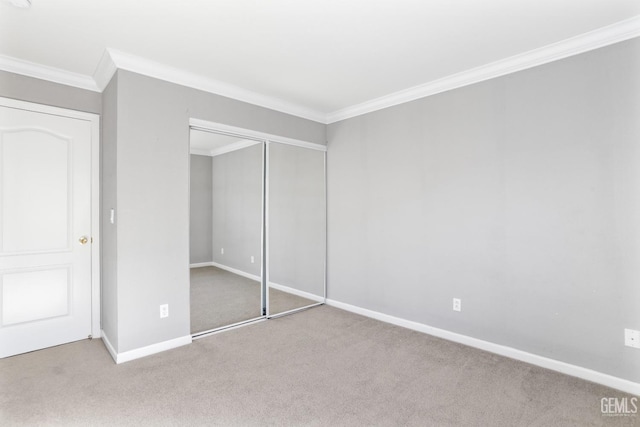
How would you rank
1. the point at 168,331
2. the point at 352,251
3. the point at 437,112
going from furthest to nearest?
the point at 352,251 < the point at 437,112 < the point at 168,331

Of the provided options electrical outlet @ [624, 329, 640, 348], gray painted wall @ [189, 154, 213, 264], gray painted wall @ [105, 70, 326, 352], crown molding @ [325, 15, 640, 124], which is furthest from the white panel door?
electrical outlet @ [624, 329, 640, 348]

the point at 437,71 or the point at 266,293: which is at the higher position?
the point at 437,71

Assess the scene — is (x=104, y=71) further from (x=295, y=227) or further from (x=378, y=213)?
(x=378, y=213)

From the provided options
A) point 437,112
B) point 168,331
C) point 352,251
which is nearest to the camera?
point 168,331

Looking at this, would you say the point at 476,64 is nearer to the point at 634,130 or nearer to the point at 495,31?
the point at 495,31

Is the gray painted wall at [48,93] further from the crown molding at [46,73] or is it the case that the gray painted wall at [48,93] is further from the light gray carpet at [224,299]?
the light gray carpet at [224,299]

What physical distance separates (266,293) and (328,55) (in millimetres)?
2542

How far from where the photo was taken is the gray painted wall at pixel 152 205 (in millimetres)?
2633

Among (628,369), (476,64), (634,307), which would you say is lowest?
(628,369)

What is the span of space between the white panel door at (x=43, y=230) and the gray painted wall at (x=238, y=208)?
119 cm

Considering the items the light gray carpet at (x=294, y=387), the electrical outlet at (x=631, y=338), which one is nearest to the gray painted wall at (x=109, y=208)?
the light gray carpet at (x=294, y=387)

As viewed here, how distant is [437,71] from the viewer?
291 cm

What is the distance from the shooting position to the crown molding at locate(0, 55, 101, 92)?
8.73ft

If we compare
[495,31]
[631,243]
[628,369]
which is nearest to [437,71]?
[495,31]
